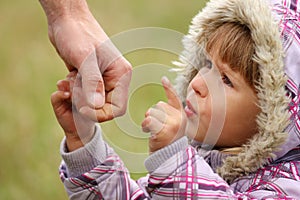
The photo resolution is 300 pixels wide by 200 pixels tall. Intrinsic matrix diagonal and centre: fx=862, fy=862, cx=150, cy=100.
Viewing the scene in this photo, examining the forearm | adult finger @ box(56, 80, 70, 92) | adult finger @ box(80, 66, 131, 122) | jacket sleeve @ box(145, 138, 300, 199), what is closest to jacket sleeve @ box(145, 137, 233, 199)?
jacket sleeve @ box(145, 138, 300, 199)

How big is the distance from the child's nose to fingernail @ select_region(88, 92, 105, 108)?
22 cm

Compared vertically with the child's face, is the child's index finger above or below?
above

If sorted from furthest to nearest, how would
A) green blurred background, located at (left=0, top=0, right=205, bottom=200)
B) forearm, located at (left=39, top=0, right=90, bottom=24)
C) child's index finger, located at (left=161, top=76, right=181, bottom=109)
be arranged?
green blurred background, located at (left=0, top=0, right=205, bottom=200), forearm, located at (left=39, top=0, right=90, bottom=24), child's index finger, located at (left=161, top=76, right=181, bottom=109)

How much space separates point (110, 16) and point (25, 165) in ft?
5.39

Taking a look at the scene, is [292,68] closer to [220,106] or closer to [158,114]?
[220,106]

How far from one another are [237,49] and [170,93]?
0.72 feet

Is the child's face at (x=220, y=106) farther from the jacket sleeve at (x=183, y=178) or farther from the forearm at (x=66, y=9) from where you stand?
the forearm at (x=66, y=9)

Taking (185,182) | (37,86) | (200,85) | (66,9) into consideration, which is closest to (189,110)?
(200,85)

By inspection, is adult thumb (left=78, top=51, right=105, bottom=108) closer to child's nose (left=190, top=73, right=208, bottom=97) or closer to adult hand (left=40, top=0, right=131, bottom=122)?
adult hand (left=40, top=0, right=131, bottom=122)

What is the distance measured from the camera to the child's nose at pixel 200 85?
5.50ft

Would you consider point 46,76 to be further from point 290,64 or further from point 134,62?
point 290,64

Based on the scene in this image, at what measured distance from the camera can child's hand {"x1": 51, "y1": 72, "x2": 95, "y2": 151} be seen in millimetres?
1645

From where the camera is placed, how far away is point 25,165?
3.28m

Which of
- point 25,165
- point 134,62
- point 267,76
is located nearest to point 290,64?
point 267,76
